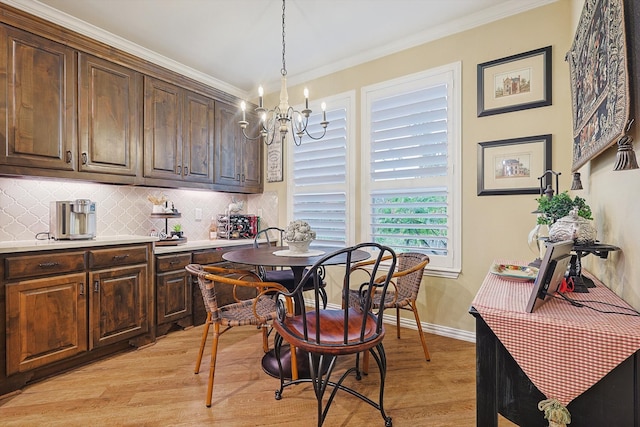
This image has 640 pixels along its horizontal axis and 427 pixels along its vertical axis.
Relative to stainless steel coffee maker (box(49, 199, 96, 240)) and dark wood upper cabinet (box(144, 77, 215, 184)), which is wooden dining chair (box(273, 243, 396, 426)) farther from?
dark wood upper cabinet (box(144, 77, 215, 184))

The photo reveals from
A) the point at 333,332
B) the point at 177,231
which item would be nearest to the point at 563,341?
the point at 333,332

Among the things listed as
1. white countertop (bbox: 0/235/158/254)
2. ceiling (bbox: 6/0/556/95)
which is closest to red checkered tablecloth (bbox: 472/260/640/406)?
ceiling (bbox: 6/0/556/95)

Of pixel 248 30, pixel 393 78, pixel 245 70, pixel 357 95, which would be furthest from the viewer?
pixel 245 70

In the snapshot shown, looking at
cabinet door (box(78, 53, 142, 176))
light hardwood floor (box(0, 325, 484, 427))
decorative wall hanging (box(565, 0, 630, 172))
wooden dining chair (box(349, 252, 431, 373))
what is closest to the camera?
decorative wall hanging (box(565, 0, 630, 172))

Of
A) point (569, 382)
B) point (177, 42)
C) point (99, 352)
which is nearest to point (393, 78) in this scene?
point (177, 42)

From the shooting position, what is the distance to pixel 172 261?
304 cm

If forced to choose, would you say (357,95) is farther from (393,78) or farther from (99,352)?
(99,352)

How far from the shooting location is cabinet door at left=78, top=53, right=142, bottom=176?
2.61 m

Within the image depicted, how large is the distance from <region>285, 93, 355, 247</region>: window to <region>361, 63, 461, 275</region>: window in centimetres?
23

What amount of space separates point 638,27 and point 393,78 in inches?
91.3

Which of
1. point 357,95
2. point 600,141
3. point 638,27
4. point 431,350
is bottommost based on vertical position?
point 431,350

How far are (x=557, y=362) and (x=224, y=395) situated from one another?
1.86 meters

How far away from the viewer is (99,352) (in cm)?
255

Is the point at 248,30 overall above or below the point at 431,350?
above
